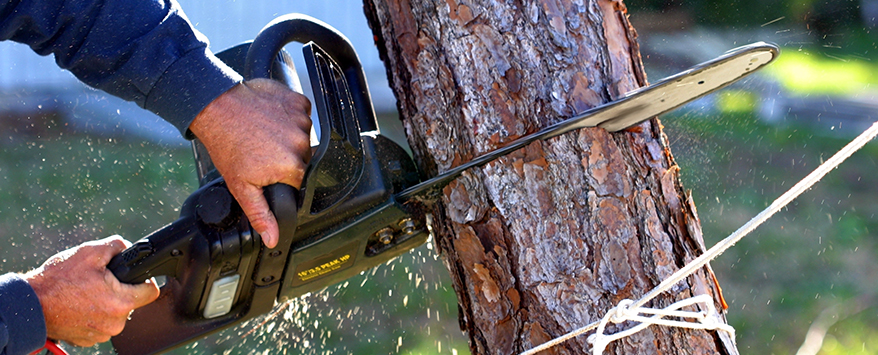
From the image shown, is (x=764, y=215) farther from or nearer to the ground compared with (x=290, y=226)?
nearer to the ground

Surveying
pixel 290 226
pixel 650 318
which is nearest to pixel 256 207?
pixel 290 226

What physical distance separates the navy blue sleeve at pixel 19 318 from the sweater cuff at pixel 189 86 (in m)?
0.45

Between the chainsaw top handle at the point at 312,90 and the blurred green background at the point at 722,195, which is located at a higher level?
the chainsaw top handle at the point at 312,90

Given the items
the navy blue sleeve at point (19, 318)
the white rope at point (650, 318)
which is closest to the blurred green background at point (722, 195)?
the navy blue sleeve at point (19, 318)

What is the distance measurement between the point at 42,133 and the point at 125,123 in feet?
2.33

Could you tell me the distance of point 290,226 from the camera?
118 centimetres

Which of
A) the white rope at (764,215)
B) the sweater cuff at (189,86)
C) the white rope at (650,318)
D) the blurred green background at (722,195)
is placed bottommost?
the blurred green background at (722,195)

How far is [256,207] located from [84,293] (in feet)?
1.53

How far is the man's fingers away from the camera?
1148 mm

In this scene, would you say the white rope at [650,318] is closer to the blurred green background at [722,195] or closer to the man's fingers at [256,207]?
the man's fingers at [256,207]

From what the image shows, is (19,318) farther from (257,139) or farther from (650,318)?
(650,318)

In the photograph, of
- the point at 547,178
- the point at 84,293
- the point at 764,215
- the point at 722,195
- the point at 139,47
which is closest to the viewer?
the point at 764,215

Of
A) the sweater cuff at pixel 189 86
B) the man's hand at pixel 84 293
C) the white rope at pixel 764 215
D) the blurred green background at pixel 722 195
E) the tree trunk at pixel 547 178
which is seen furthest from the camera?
the blurred green background at pixel 722 195

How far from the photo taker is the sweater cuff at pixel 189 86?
113 centimetres
